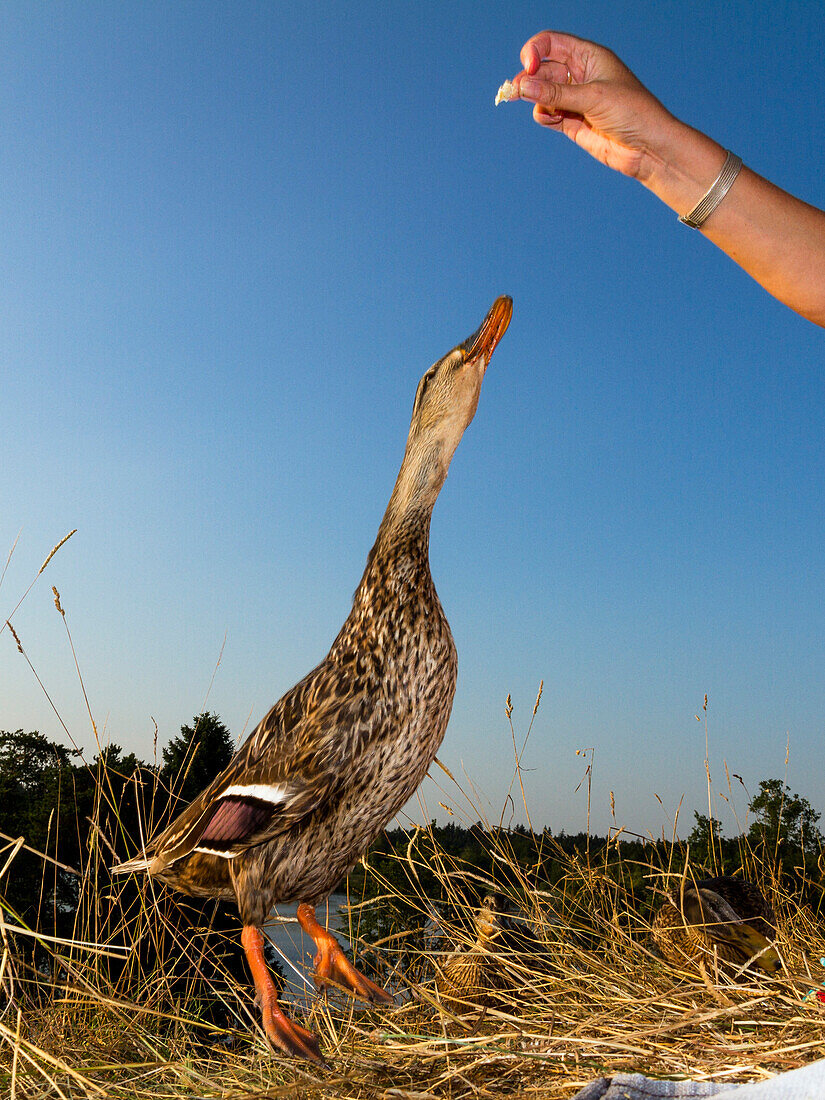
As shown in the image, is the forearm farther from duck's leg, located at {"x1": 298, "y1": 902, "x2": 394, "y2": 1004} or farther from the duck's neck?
duck's leg, located at {"x1": 298, "y1": 902, "x2": 394, "y2": 1004}

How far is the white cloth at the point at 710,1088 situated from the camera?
1301 mm

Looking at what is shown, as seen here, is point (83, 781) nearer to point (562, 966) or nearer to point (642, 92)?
point (562, 966)

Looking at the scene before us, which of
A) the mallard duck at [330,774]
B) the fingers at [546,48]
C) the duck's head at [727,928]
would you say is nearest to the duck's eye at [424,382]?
the mallard duck at [330,774]

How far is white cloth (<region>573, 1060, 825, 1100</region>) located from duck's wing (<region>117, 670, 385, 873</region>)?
1.34 metres

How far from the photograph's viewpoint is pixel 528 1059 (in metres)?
1.95

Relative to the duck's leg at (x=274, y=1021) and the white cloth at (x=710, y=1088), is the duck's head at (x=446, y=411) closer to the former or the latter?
the duck's leg at (x=274, y=1021)

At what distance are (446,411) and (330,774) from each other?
5.00 ft

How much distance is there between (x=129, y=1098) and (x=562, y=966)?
150 cm

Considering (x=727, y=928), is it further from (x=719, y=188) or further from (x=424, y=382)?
(x=719, y=188)

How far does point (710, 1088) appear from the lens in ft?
4.95

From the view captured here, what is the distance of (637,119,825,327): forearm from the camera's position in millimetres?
2383

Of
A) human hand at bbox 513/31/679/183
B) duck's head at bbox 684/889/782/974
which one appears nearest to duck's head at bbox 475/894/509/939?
duck's head at bbox 684/889/782/974

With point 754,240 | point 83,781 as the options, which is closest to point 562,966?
point 754,240

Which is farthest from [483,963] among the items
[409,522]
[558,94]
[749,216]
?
[558,94]
